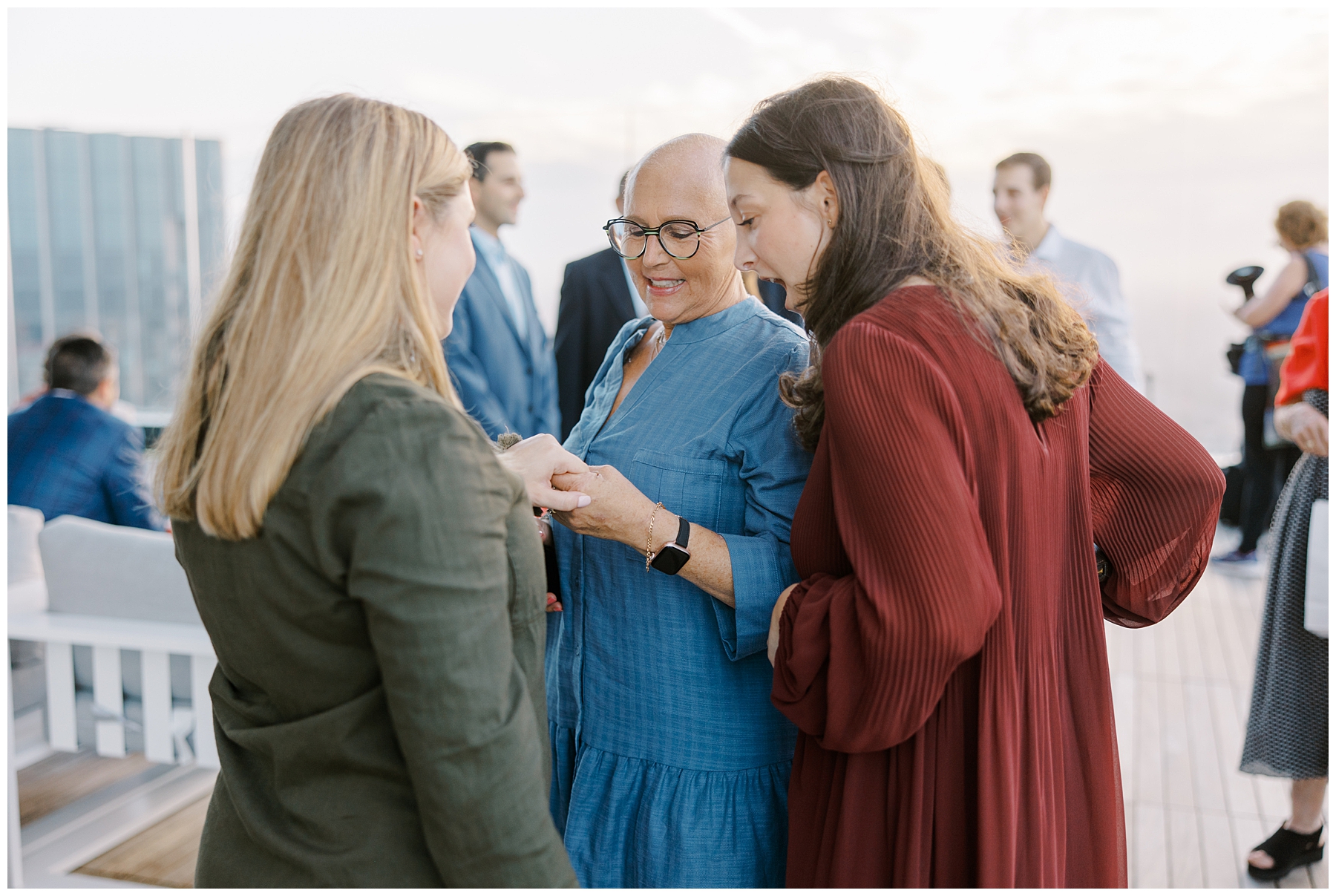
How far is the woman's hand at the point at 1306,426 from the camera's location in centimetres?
242

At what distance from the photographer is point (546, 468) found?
1232 millimetres

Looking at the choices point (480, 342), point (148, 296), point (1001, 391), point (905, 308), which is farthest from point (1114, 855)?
point (148, 296)

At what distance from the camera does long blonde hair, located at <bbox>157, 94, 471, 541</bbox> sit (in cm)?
90

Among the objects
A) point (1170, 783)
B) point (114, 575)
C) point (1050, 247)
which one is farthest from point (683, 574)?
point (1050, 247)

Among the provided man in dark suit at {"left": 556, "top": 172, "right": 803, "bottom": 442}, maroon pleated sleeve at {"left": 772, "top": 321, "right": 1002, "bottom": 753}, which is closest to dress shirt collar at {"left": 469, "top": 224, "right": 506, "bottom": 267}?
man in dark suit at {"left": 556, "top": 172, "right": 803, "bottom": 442}

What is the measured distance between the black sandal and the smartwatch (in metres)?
2.32

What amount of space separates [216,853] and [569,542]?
24.7 inches

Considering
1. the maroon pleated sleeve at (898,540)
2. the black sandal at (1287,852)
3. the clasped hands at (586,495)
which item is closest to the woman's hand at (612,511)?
the clasped hands at (586,495)

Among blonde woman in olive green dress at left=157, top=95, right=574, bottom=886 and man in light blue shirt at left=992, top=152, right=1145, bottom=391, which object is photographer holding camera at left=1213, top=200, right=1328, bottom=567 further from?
blonde woman in olive green dress at left=157, top=95, right=574, bottom=886

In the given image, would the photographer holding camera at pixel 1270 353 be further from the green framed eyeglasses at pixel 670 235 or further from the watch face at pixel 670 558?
the watch face at pixel 670 558

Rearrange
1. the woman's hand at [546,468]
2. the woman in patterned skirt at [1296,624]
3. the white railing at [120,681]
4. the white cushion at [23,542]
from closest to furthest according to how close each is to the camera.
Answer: the woman's hand at [546,468] < the white railing at [120,681] < the woman in patterned skirt at [1296,624] < the white cushion at [23,542]

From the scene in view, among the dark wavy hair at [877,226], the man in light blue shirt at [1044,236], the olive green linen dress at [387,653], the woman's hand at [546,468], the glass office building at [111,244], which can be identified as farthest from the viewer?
the glass office building at [111,244]

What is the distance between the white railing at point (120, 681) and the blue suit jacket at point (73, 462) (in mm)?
959

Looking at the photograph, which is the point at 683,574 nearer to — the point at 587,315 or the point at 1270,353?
the point at 587,315
